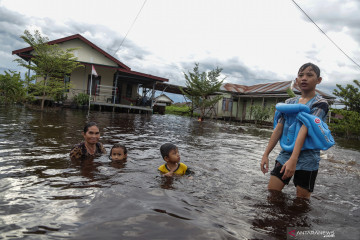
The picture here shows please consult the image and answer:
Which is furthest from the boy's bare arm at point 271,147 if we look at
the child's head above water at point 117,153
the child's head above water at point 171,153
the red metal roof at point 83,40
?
the red metal roof at point 83,40

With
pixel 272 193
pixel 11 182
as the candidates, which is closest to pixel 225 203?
pixel 272 193

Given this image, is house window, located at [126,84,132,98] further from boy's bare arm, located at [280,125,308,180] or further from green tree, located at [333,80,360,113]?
boy's bare arm, located at [280,125,308,180]

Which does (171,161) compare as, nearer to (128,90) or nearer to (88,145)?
(88,145)

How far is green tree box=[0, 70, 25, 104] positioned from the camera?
19172 mm

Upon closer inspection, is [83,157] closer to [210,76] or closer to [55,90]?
[55,90]

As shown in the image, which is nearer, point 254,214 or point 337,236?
point 337,236

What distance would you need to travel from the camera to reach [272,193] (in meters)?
2.96

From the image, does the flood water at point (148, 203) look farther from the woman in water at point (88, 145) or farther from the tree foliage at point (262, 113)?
the tree foliage at point (262, 113)

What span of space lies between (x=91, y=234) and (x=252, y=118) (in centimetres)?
2670

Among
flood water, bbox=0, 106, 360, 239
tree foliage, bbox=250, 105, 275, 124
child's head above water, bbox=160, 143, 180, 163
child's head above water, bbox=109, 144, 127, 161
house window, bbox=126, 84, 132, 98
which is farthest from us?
house window, bbox=126, 84, 132, 98

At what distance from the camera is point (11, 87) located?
63.8ft

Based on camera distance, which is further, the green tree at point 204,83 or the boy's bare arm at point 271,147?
the green tree at point 204,83

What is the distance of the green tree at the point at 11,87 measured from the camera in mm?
19172

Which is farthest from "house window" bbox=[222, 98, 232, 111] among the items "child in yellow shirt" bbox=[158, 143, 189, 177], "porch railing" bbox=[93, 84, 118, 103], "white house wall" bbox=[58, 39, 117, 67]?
"child in yellow shirt" bbox=[158, 143, 189, 177]
